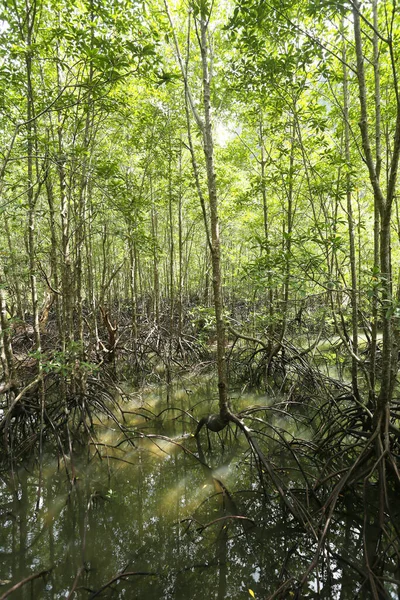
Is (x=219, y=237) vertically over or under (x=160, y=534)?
over

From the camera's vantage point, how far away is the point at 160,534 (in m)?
3.22

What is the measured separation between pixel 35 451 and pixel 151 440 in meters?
1.67

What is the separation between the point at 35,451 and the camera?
4.59 m

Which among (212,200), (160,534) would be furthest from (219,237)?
(160,534)

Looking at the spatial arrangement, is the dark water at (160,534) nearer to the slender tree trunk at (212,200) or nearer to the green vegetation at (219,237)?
the green vegetation at (219,237)

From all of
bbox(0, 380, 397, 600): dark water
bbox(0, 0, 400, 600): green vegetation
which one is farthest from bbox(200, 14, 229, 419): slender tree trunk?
bbox(0, 380, 397, 600): dark water

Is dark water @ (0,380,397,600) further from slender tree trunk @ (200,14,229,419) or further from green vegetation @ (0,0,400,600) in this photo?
slender tree trunk @ (200,14,229,419)

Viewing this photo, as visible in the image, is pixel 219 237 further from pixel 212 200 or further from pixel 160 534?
pixel 160 534

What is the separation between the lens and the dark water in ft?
8.63

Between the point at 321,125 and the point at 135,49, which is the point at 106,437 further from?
the point at 321,125

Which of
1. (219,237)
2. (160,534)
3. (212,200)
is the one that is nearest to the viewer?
(160,534)

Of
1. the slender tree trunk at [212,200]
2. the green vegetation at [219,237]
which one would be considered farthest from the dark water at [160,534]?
the slender tree trunk at [212,200]

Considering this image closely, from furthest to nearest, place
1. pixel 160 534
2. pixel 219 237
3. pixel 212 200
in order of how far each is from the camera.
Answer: pixel 219 237 → pixel 212 200 → pixel 160 534

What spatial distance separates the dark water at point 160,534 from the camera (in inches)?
104
